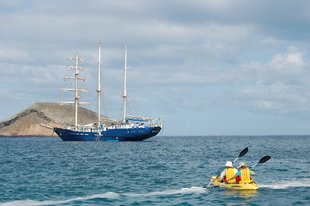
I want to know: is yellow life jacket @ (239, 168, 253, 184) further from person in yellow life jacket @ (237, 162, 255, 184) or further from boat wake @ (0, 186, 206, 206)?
boat wake @ (0, 186, 206, 206)

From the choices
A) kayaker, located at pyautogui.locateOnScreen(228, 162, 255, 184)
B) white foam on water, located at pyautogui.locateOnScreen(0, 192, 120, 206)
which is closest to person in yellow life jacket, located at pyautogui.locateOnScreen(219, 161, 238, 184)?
kayaker, located at pyautogui.locateOnScreen(228, 162, 255, 184)

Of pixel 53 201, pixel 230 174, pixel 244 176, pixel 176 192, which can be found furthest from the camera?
pixel 176 192

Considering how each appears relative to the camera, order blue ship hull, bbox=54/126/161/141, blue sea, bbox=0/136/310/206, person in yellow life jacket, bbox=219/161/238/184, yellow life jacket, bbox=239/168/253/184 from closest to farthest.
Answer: blue sea, bbox=0/136/310/206, yellow life jacket, bbox=239/168/253/184, person in yellow life jacket, bbox=219/161/238/184, blue ship hull, bbox=54/126/161/141

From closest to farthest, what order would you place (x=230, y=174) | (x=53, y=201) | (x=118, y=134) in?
(x=53, y=201) < (x=230, y=174) < (x=118, y=134)

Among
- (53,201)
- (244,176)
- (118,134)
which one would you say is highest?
(118,134)

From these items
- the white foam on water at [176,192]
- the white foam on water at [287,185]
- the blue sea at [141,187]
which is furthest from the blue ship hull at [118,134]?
the white foam on water at [176,192]

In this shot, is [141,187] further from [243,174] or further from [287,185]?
[287,185]

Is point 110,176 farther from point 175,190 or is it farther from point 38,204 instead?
point 38,204

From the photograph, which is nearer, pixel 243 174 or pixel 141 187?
pixel 243 174

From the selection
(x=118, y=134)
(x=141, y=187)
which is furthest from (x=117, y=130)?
(x=141, y=187)

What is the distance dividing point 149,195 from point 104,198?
9.72 feet

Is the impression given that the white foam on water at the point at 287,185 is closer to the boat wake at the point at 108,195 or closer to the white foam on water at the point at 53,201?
the boat wake at the point at 108,195

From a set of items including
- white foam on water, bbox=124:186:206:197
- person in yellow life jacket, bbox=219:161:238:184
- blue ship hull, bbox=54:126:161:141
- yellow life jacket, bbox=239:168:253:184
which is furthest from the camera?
blue ship hull, bbox=54:126:161:141

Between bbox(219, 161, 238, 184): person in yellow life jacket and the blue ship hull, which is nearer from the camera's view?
bbox(219, 161, 238, 184): person in yellow life jacket
